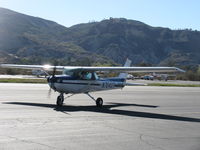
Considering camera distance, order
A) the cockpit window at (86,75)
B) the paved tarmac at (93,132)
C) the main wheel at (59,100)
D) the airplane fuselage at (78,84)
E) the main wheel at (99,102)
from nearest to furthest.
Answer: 1. the paved tarmac at (93,132)
2. the airplane fuselage at (78,84)
3. the main wheel at (59,100)
4. the main wheel at (99,102)
5. the cockpit window at (86,75)

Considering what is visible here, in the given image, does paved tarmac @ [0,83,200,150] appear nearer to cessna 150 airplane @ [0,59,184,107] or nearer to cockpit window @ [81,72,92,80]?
cessna 150 airplane @ [0,59,184,107]

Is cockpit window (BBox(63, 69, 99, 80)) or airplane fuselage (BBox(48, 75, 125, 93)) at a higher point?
cockpit window (BBox(63, 69, 99, 80))

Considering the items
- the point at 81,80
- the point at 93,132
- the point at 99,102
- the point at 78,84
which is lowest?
the point at 93,132

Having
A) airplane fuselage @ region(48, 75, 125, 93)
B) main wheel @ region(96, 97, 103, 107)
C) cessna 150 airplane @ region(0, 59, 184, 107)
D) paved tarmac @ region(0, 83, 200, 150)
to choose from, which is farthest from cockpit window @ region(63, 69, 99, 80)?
paved tarmac @ region(0, 83, 200, 150)

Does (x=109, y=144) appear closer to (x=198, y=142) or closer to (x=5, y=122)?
(x=198, y=142)

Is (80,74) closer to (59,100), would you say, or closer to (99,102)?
(99,102)

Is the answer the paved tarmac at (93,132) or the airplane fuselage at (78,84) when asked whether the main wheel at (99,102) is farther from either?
the paved tarmac at (93,132)

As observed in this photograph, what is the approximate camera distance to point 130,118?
15.8 m

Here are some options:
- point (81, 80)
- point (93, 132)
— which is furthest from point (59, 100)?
point (93, 132)

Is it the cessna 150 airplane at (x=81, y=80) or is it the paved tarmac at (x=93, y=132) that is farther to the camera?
the cessna 150 airplane at (x=81, y=80)

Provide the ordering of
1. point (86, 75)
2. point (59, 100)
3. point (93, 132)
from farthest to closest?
point (86, 75), point (59, 100), point (93, 132)

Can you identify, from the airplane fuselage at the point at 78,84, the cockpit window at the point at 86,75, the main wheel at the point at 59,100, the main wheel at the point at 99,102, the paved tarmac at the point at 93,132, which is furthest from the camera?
the cockpit window at the point at 86,75

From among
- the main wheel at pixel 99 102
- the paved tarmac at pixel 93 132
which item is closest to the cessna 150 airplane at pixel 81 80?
the main wheel at pixel 99 102

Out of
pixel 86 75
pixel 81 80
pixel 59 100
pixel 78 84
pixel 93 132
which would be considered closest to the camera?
pixel 93 132
